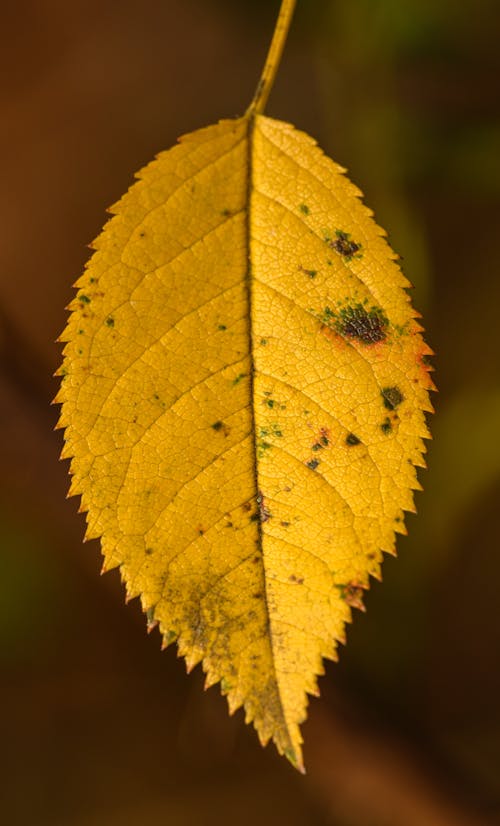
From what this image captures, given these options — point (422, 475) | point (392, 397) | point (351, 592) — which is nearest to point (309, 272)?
point (392, 397)

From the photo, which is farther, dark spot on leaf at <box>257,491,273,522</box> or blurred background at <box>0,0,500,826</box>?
blurred background at <box>0,0,500,826</box>

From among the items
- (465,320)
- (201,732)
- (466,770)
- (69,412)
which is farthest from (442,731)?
(69,412)

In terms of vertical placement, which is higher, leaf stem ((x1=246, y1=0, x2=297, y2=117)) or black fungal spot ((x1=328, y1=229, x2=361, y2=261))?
leaf stem ((x1=246, y1=0, x2=297, y2=117))

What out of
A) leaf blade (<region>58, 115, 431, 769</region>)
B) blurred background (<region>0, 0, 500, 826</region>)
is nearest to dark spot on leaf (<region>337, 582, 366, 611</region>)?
leaf blade (<region>58, 115, 431, 769</region>)

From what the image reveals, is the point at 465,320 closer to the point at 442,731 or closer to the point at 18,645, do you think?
the point at 442,731

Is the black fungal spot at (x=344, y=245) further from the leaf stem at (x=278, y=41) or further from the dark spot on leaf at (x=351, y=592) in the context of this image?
the dark spot on leaf at (x=351, y=592)

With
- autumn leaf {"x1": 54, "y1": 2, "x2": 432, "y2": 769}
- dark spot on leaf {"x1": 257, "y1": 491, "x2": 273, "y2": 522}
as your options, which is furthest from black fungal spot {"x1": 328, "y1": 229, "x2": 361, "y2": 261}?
dark spot on leaf {"x1": 257, "y1": 491, "x2": 273, "y2": 522}

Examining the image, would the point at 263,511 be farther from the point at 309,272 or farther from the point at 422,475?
the point at 422,475

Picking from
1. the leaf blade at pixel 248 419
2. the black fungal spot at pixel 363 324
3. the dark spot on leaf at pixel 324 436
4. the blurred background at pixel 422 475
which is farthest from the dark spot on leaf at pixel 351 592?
the blurred background at pixel 422 475

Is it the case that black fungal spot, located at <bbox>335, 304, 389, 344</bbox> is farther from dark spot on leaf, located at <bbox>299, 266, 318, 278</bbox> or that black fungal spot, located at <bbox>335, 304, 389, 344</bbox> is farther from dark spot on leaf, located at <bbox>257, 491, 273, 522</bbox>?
dark spot on leaf, located at <bbox>257, 491, 273, 522</bbox>
